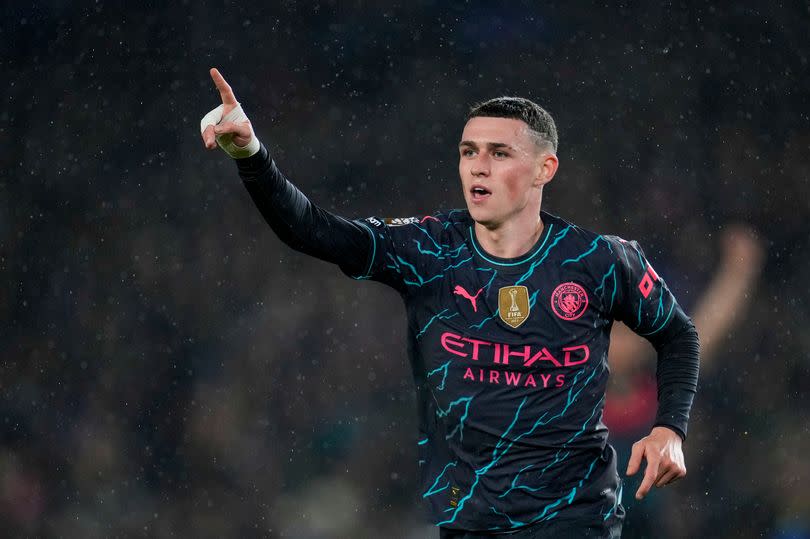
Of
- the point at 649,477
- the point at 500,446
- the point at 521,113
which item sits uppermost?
the point at 521,113

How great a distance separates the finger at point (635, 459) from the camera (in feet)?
8.22

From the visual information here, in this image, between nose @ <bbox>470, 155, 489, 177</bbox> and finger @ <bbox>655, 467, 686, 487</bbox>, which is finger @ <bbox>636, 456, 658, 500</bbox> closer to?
finger @ <bbox>655, 467, 686, 487</bbox>

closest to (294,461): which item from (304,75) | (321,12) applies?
(304,75)

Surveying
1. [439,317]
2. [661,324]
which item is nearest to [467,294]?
[439,317]

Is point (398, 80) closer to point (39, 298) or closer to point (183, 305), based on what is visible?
point (183, 305)

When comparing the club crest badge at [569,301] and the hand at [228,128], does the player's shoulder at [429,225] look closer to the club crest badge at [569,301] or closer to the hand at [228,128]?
the club crest badge at [569,301]

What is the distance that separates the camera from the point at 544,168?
2898 millimetres

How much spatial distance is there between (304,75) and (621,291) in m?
3.28

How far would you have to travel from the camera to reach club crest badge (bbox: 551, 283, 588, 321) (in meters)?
2.72

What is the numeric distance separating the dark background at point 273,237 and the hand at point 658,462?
3.10 metres

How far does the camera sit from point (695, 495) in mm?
5676

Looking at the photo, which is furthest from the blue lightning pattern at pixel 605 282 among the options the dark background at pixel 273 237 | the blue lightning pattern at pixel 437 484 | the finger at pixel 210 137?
the dark background at pixel 273 237

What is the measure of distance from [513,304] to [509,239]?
0.18 meters

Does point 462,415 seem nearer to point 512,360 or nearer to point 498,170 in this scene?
point 512,360
